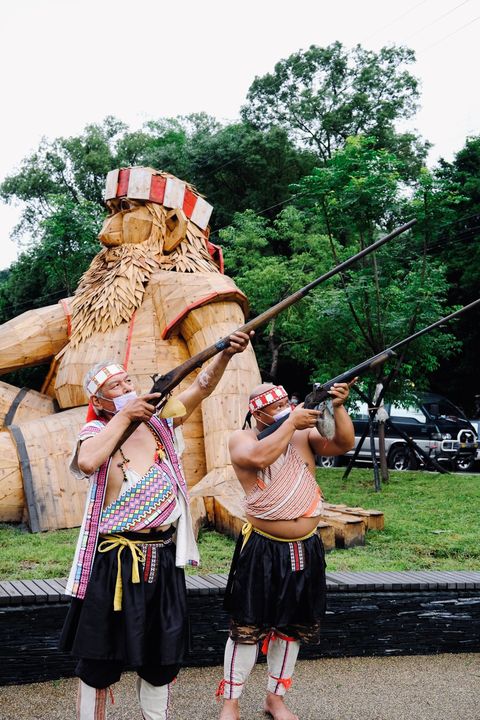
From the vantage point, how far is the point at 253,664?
11.5 feet

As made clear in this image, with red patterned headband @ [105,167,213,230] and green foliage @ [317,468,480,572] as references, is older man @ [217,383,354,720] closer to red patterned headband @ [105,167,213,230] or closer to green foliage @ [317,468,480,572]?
green foliage @ [317,468,480,572]

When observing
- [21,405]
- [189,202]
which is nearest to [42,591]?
[21,405]

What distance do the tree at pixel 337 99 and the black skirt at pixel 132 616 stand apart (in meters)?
22.8

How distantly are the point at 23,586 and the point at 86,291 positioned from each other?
2891mm

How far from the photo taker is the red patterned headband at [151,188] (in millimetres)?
6125

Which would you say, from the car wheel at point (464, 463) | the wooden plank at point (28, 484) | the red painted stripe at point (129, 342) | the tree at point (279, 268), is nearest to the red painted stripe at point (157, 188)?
the red painted stripe at point (129, 342)

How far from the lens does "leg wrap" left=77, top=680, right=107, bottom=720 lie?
2.98 metres

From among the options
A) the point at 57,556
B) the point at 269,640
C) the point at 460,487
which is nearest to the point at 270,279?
the point at 460,487

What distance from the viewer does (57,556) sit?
4.84 m

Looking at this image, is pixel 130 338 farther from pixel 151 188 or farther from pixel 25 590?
pixel 25 590

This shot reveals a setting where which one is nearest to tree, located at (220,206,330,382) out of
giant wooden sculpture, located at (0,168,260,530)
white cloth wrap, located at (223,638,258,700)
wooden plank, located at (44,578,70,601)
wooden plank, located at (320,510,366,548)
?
Result: giant wooden sculpture, located at (0,168,260,530)

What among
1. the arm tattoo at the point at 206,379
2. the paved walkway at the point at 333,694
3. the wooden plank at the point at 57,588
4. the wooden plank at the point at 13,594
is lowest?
the paved walkway at the point at 333,694

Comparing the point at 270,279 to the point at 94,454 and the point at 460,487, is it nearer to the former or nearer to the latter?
the point at 460,487

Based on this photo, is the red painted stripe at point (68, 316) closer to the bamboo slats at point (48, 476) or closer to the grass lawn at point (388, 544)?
the bamboo slats at point (48, 476)
